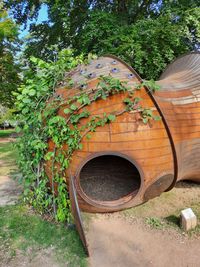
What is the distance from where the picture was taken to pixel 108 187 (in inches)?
211

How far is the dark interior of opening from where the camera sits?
5.12 m

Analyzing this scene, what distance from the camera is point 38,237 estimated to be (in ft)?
12.6

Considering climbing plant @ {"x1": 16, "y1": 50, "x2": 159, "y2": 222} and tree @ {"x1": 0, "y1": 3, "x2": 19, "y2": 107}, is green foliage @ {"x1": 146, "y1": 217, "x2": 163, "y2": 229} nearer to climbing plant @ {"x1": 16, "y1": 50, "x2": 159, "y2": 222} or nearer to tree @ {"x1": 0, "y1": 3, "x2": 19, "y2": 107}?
climbing plant @ {"x1": 16, "y1": 50, "x2": 159, "y2": 222}

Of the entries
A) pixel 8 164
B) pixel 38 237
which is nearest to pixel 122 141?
pixel 38 237

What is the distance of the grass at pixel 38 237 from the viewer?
134 inches

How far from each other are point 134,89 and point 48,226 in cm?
251

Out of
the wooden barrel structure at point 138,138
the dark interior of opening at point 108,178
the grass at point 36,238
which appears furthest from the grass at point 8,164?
the wooden barrel structure at point 138,138

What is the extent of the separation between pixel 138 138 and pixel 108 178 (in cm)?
187

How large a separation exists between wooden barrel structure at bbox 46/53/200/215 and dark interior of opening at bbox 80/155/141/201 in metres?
0.02

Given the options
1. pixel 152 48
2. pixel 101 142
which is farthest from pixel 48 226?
pixel 152 48

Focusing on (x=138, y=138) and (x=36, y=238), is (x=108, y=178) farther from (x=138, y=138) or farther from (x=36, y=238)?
(x=36, y=238)

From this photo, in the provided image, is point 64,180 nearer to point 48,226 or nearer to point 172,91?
point 48,226

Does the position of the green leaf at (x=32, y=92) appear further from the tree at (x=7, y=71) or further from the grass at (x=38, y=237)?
the tree at (x=7, y=71)

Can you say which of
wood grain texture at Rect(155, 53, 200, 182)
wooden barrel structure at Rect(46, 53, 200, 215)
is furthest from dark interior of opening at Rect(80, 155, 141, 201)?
wood grain texture at Rect(155, 53, 200, 182)
